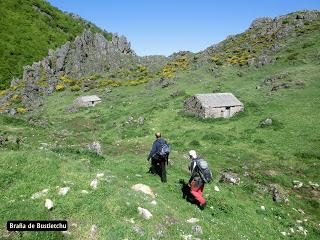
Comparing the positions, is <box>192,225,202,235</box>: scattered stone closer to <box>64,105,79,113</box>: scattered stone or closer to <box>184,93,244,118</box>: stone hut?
<box>184,93,244,118</box>: stone hut

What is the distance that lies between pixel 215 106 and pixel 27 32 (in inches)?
3863

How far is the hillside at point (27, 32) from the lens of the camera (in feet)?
343

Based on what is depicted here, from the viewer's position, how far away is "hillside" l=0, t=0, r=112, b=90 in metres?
105

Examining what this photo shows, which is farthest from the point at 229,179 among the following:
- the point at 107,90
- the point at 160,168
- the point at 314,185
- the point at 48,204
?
the point at 107,90

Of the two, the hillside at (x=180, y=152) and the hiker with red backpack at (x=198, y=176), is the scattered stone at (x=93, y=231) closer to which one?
the hillside at (x=180, y=152)

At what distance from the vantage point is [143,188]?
1608 centimetres

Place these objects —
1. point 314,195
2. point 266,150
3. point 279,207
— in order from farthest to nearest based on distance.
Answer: point 266,150 → point 314,195 → point 279,207

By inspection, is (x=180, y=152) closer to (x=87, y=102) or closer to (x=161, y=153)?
(x=161, y=153)

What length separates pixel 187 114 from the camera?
4406cm

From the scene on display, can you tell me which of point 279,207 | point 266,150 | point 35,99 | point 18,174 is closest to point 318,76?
point 266,150

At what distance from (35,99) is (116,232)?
216 feet

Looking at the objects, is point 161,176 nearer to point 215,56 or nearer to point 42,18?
point 215,56

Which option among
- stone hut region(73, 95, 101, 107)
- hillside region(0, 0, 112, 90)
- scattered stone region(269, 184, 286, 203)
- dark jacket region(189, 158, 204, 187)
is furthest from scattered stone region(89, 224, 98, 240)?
hillside region(0, 0, 112, 90)

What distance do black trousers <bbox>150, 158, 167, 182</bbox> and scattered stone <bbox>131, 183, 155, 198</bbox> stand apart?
1880 millimetres
